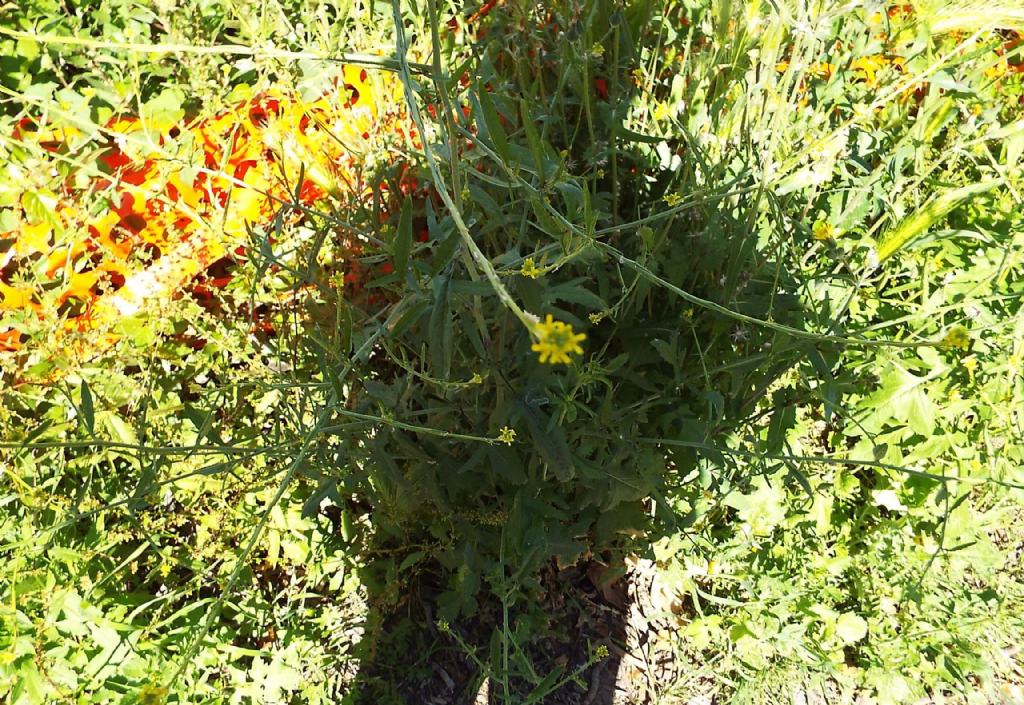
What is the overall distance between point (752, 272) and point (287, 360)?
113 centimetres

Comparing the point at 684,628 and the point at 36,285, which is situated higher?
the point at 36,285

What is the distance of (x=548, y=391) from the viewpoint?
4.61 feet

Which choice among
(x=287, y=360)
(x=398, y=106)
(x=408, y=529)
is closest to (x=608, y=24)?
(x=398, y=106)

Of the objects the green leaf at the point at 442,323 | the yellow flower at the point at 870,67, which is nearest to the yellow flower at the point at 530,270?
the green leaf at the point at 442,323

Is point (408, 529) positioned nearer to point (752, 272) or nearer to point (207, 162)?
point (752, 272)

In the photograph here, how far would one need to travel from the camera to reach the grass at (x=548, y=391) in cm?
154

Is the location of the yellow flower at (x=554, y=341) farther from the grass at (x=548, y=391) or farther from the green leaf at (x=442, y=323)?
the grass at (x=548, y=391)

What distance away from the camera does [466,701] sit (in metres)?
1.88

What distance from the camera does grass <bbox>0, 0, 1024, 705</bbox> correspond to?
1538 mm

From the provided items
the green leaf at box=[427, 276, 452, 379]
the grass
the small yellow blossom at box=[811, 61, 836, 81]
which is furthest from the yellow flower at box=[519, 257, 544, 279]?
the small yellow blossom at box=[811, 61, 836, 81]

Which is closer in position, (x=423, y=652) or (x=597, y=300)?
(x=597, y=300)

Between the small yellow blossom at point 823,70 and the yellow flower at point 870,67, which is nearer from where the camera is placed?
the small yellow blossom at point 823,70

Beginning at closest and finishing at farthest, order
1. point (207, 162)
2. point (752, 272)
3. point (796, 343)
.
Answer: point (796, 343) < point (752, 272) < point (207, 162)

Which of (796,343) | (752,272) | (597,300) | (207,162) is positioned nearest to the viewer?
(597,300)
